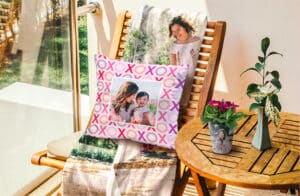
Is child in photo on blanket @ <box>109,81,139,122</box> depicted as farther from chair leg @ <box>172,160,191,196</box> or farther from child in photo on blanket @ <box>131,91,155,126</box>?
chair leg @ <box>172,160,191,196</box>

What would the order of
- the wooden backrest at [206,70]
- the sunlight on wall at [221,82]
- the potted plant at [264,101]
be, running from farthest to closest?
the sunlight on wall at [221,82], the wooden backrest at [206,70], the potted plant at [264,101]

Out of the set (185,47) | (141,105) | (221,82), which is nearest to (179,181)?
(141,105)

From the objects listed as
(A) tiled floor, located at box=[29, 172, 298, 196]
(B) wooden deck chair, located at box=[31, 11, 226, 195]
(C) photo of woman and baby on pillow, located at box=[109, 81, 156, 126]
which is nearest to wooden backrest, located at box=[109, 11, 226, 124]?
(B) wooden deck chair, located at box=[31, 11, 226, 195]

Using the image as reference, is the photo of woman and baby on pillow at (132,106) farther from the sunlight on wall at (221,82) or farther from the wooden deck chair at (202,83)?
the sunlight on wall at (221,82)

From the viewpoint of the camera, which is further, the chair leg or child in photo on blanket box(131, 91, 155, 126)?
child in photo on blanket box(131, 91, 155, 126)

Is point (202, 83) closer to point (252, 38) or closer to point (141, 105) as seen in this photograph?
point (141, 105)

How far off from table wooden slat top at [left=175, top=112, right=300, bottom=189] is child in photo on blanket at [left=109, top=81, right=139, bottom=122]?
316 millimetres

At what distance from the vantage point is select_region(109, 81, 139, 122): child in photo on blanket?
2.19 m

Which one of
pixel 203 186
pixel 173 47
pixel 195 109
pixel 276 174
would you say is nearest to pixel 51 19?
pixel 173 47

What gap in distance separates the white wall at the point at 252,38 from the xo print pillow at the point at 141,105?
0.51m

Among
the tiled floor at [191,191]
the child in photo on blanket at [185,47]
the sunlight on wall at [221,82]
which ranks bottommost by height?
the tiled floor at [191,191]

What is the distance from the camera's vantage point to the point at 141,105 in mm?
2170

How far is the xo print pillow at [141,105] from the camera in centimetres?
216

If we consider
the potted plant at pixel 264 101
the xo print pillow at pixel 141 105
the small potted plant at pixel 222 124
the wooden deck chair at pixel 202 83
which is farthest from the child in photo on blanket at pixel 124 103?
the potted plant at pixel 264 101
